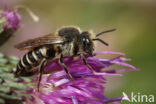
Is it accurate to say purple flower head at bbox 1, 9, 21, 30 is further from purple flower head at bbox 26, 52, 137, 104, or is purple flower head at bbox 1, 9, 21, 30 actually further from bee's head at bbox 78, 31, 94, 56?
bee's head at bbox 78, 31, 94, 56

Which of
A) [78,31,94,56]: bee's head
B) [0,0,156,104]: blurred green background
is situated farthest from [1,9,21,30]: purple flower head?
[0,0,156,104]: blurred green background

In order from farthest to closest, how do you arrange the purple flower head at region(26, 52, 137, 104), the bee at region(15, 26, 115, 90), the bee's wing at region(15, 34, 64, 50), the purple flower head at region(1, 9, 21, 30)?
1. the purple flower head at region(1, 9, 21, 30)
2. the purple flower head at region(26, 52, 137, 104)
3. the bee at region(15, 26, 115, 90)
4. the bee's wing at region(15, 34, 64, 50)

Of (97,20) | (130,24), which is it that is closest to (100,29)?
(97,20)

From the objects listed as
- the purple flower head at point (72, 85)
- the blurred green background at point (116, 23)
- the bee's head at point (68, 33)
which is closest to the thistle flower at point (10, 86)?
the purple flower head at point (72, 85)

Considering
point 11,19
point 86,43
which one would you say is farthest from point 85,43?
point 11,19

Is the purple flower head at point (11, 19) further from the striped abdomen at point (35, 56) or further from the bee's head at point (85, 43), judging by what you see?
the bee's head at point (85, 43)

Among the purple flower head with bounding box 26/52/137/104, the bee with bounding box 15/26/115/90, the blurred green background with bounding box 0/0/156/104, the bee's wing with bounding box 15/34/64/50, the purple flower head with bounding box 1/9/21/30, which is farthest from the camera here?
the blurred green background with bounding box 0/0/156/104
